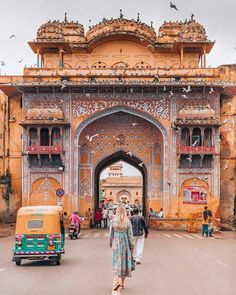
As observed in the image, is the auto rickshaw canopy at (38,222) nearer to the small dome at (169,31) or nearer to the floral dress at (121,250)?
the floral dress at (121,250)

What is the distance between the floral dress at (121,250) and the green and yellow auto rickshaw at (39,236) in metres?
4.02

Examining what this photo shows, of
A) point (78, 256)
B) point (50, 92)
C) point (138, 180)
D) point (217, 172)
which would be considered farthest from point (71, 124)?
point (138, 180)

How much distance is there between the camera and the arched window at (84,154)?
3155cm

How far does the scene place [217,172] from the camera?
30297mm

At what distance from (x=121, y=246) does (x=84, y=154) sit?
21.6m

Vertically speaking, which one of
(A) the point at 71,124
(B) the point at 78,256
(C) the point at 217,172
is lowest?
(B) the point at 78,256

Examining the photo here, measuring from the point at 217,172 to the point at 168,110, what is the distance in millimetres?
3841

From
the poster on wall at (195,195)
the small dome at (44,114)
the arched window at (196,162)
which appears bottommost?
the poster on wall at (195,195)

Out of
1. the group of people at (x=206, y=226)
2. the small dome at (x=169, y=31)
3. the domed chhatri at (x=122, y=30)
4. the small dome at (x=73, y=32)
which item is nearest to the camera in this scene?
the group of people at (x=206, y=226)

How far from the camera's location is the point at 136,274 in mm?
11836

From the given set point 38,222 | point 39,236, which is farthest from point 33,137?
point 39,236

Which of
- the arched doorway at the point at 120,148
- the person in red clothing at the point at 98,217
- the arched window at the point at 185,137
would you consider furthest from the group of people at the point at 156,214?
the arched window at the point at 185,137

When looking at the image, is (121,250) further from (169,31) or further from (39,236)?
(169,31)

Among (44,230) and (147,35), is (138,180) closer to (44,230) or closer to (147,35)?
(147,35)
